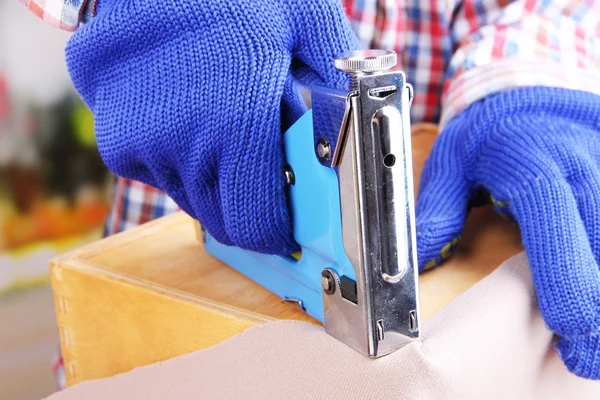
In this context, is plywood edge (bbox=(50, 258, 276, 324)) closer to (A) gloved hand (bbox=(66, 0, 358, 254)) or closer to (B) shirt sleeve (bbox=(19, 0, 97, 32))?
(A) gloved hand (bbox=(66, 0, 358, 254))

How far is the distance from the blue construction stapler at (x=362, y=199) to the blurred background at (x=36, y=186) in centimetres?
86

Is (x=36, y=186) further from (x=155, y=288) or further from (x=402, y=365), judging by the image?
(x=402, y=365)

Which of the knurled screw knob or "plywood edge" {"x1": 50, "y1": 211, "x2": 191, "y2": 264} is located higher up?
the knurled screw knob

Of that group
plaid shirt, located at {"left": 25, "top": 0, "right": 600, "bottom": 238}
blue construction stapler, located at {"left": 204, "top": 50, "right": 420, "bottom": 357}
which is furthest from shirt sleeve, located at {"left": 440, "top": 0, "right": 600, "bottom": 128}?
blue construction stapler, located at {"left": 204, "top": 50, "right": 420, "bottom": 357}

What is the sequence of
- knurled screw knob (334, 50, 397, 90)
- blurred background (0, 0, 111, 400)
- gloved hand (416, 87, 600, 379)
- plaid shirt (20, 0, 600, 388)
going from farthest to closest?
blurred background (0, 0, 111, 400)
plaid shirt (20, 0, 600, 388)
gloved hand (416, 87, 600, 379)
knurled screw knob (334, 50, 397, 90)

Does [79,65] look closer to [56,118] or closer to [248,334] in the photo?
[248,334]

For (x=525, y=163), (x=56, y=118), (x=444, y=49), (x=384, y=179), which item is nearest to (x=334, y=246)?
(x=384, y=179)

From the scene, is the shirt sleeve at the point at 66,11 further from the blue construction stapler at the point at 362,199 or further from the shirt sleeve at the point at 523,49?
the shirt sleeve at the point at 523,49

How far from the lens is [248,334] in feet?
1.42

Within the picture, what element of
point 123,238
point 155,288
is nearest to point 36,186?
point 123,238

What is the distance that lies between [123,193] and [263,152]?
47 centimetres

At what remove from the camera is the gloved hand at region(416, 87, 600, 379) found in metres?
0.44

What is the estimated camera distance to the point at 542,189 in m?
0.47

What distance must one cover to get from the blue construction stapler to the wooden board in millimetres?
77
